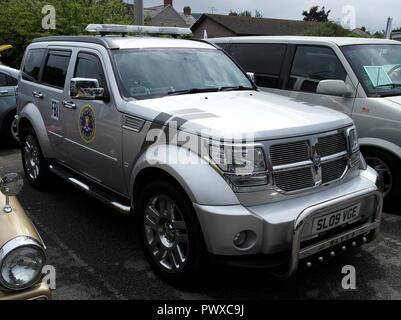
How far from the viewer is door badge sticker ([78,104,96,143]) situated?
14.0 feet

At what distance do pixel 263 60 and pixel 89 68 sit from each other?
2.71 m

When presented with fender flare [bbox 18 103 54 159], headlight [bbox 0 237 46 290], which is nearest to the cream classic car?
headlight [bbox 0 237 46 290]

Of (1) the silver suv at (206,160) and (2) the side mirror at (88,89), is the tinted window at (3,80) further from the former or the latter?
(2) the side mirror at (88,89)

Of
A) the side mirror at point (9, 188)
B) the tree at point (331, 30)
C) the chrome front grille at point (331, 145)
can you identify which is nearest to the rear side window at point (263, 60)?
the chrome front grille at point (331, 145)

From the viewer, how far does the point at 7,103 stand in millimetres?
8312

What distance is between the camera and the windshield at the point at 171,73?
160 inches

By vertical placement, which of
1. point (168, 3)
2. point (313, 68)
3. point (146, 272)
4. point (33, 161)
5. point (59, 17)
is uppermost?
point (168, 3)

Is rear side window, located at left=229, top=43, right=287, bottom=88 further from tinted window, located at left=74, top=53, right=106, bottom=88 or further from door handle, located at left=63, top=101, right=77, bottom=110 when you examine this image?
door handle, located at left=63, top=101, right=77, bottom=110

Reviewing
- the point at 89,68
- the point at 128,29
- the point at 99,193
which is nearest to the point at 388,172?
the point at 99,193

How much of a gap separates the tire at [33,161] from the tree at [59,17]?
7955 mm

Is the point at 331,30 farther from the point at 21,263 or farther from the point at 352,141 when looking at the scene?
the point at 21,263
